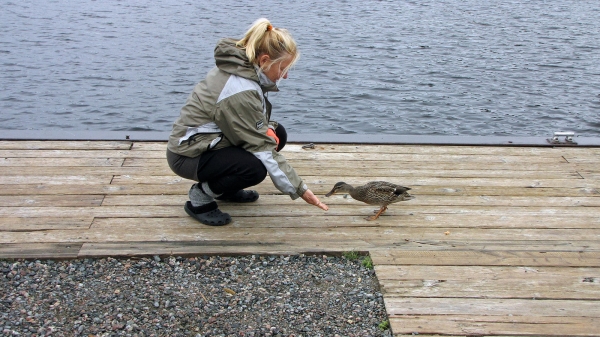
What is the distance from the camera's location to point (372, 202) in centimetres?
472

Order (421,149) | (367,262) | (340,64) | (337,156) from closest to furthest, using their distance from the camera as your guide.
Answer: (367,262), (337,156), (421,149), (340,64)

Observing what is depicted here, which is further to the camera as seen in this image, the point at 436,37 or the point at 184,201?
the point at 436,37

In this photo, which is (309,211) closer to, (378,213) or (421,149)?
(378,213)

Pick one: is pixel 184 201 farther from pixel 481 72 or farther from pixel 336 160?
pixel 481 72

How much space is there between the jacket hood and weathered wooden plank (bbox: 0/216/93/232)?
137 centimetres

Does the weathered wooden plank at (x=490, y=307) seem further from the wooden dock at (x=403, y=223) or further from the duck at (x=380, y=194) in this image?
the duck at (x=380, y=194)

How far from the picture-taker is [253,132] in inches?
165

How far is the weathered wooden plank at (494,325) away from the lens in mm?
3379

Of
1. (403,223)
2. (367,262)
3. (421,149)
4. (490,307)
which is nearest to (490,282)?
(490,307)

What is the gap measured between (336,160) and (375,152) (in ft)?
1.37

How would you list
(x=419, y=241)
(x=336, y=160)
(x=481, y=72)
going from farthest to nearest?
(x=481, y=72) → (x=336, y=160) → (x=419, y=241)

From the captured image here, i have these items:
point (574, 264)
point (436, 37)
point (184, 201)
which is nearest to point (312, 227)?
point (184, 201)

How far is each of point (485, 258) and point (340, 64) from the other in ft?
32.3

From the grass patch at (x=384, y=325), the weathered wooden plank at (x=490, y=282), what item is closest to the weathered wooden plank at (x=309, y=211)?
the weathered wooden plank at (x=490, y=282)
